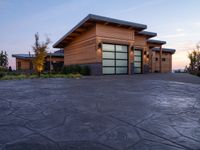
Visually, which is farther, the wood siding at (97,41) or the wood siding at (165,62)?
the wood siding at (165,62)

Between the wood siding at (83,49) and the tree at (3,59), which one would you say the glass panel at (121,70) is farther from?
the tree at (3,59)

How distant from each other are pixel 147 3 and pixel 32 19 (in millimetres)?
12980

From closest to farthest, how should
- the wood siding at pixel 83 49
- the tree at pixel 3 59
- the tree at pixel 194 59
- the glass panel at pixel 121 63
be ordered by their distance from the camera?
1. the wood siding at pixel 83 49
2. the glass panel at pixel 121 63
3. the tree at pixel 194 59
4. the tree at pixel 3 59

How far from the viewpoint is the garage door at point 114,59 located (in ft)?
44.3

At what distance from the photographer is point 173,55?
26328 mm

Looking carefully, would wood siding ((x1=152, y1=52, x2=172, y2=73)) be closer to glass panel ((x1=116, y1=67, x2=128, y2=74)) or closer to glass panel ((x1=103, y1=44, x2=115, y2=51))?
glass panel ((x1=116, y1=67, x2=128, y2=74))

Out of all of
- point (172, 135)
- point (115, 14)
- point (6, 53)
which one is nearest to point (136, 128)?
point (172, 135)

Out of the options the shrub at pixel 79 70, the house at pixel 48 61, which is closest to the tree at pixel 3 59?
the house at pixel 48 61

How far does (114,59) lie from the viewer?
1394cm

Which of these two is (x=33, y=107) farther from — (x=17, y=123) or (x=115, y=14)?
(x=115, y=14)

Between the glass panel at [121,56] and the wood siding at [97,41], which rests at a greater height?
the wood siding at [97,41]

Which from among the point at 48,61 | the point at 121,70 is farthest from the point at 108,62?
the point at 48,61

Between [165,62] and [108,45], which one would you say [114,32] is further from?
[165,62]

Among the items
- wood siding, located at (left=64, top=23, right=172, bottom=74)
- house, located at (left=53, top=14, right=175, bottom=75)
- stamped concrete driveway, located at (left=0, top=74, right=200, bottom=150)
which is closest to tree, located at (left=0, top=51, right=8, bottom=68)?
wood siding, located at (left=64, top=23, right=172, bottom=74)
